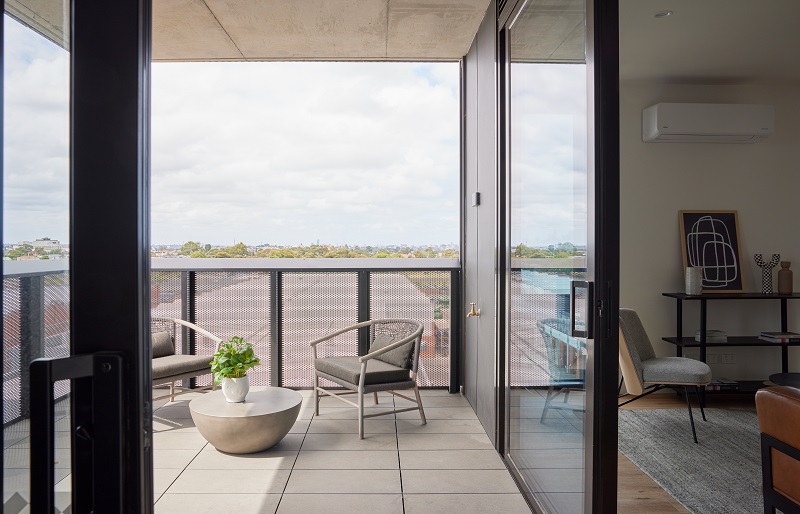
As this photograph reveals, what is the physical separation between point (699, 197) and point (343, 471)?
3812 mm

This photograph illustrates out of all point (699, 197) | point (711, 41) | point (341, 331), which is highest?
point (711, 41)

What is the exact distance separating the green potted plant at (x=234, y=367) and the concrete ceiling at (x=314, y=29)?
2.02 metres

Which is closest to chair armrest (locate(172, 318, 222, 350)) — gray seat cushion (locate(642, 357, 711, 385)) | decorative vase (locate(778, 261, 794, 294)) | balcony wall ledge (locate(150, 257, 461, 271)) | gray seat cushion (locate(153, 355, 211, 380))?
gray seat cushion (locate(153, 355, 211, 380))

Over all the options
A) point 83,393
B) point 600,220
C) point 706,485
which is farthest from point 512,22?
point 83,393

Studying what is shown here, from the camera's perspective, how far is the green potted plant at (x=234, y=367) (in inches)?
141

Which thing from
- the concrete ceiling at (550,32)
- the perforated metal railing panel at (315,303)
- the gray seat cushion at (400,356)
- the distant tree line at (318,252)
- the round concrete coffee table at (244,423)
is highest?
the concrete ceiling at (550,32)

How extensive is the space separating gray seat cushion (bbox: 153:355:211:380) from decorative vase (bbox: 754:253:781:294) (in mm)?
4426

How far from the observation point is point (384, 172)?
5340 millimetres

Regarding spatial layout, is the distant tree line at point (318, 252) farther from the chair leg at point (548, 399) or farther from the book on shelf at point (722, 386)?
the chair leg at point (548, 399)

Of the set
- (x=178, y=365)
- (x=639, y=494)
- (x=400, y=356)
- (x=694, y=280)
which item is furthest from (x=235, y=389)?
(x=694, y=280)

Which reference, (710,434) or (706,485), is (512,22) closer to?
(706,485)

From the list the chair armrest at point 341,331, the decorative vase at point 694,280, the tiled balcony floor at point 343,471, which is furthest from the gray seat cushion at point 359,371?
the decorative vase at point 694,280

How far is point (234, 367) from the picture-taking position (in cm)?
359

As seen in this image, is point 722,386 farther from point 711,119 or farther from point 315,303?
point 315,303
